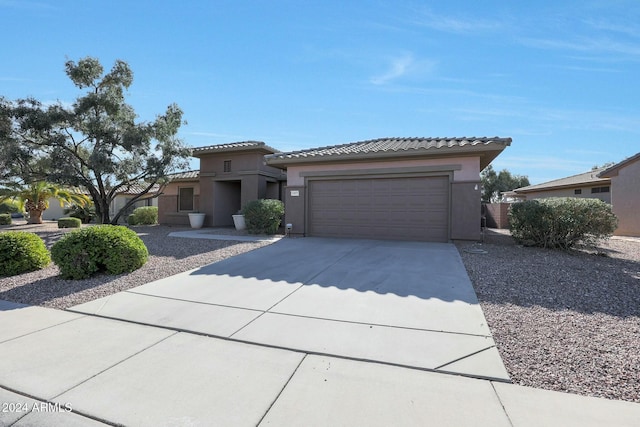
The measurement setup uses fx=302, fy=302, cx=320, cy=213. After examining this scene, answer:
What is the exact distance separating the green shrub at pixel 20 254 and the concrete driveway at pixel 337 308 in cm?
324

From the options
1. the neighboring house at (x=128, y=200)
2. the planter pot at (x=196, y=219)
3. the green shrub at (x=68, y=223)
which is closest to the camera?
the planter pot at (x=196, y=219)

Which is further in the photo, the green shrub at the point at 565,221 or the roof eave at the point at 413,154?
the roof eave at the point at 413,154

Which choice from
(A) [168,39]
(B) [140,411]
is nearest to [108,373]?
(B) [140,411]

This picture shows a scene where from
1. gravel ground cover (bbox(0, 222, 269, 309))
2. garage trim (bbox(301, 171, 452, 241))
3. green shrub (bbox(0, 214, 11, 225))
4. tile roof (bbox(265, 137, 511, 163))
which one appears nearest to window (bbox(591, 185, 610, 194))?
tile roof (bbox(265, 137, 511, 163))

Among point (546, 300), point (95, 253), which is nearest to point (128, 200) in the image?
point (95, 253)

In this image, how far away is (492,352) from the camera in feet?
10.1

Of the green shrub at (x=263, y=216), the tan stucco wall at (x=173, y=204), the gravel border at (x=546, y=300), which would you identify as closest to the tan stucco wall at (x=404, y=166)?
the green shrub at (x=263, y=216)

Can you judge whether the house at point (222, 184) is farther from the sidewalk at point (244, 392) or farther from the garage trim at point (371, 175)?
the sidewalk at point (244, 392)

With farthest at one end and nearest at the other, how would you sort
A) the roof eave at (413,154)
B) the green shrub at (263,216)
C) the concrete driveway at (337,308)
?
the green shrub at (263,216) < the roof eave at (413,154) < the concrete driveway at (337,308)

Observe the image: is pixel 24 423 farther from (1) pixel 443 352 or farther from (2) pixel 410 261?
(2) pixel 410 261

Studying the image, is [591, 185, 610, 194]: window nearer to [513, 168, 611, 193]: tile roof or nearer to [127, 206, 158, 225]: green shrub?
[513, 168, 611, 193]: tile roof

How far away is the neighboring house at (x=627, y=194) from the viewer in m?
13.9

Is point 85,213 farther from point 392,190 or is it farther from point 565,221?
point 565,221

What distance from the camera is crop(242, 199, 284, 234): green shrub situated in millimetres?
12211
